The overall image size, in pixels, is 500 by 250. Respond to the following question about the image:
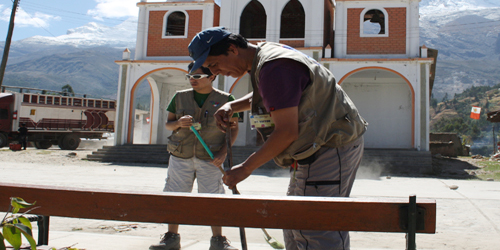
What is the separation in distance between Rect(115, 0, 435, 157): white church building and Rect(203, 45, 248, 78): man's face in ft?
43.7

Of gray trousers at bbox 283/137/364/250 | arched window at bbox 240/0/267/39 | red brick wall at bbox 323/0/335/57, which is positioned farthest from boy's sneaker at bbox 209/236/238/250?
arched window at bbox 240/0/267/39

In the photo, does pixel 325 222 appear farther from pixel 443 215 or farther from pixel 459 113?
pixel 459 113

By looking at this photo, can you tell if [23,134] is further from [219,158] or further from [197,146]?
[219,158]

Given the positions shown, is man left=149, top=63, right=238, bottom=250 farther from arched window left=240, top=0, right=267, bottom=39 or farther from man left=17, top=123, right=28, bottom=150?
man left=17, top=123, right=28, bottom=150

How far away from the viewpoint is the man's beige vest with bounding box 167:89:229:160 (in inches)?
132

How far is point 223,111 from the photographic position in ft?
8.23

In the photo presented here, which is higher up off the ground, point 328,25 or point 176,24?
point 328,25

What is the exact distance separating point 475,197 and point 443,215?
1.93 meters

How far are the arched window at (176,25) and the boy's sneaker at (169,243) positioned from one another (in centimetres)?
1489

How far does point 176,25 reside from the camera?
17.3 m

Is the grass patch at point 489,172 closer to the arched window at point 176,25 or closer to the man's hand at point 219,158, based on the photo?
the man's hand at point 219,158

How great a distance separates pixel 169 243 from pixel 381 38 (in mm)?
14052

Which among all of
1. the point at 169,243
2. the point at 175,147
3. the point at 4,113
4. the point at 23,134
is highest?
the point at 4,113

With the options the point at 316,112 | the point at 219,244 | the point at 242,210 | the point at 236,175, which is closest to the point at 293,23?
the point at 219,244
